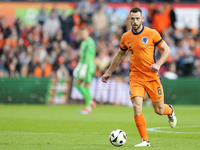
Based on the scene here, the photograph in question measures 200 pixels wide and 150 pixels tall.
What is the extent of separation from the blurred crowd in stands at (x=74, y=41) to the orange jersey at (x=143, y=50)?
450 inches

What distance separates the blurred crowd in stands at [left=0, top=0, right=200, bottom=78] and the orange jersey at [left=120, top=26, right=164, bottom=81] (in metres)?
11.4

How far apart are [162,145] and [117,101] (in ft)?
38.1

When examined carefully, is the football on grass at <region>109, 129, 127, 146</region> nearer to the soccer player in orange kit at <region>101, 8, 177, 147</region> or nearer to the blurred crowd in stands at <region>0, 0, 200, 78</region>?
the soccer player in orange kit at <region>101, 8, 177, 147</region>

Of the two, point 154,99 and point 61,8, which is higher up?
point 61,8

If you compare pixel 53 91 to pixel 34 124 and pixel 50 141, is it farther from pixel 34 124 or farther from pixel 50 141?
pixel 50 141

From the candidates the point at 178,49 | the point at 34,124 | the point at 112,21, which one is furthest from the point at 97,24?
the point at 34,124

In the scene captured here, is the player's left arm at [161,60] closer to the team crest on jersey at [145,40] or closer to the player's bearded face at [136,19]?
the team crest on jersey at [145,40]

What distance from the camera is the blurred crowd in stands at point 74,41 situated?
1964 cm

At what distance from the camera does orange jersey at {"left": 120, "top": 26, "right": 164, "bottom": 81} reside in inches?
307

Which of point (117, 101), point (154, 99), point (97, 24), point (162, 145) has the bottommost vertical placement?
point (117, 101)

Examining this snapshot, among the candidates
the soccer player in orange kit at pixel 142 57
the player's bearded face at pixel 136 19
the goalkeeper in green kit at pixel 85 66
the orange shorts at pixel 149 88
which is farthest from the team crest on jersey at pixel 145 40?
the goalkeeper in green kit at pixel 85 66

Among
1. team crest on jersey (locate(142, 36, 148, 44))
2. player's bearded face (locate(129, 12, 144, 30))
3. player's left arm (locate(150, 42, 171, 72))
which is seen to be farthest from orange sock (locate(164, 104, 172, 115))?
player's bearded face (locate(129, 12, 144, 30))

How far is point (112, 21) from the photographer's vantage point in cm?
2142

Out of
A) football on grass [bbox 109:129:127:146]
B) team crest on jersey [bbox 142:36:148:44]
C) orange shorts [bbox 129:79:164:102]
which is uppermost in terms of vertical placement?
team crest on jersey [bbox 142:36:148:44]
